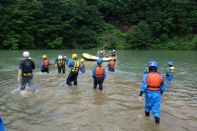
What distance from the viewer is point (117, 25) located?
226 feet

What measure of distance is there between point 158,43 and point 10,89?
50.2 metres

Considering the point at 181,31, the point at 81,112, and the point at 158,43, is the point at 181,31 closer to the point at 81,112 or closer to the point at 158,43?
the point at 158,43

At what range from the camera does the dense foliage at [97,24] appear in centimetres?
5397

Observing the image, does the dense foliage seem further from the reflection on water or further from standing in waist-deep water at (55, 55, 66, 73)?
the reflection on water

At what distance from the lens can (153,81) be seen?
30.0 feet

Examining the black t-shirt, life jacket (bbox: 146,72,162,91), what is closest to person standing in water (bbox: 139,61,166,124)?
life jacket (bbox: 146,72,162,91)

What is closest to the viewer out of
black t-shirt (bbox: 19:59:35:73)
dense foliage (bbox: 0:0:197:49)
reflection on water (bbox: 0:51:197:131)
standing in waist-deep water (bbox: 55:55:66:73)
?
reflection on water (bbox: 0:51:197:131)

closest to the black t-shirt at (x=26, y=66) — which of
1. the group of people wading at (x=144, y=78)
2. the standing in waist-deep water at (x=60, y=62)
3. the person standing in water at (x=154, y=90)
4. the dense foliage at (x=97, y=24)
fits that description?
the group of people wading at (x=144, y=78)

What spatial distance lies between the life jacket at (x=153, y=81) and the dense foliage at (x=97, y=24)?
146ft

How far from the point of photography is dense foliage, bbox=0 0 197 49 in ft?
177

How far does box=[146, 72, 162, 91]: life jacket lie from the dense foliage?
44376mm

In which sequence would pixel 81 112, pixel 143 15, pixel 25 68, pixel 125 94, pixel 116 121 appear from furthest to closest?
pixel 143 15, pixel 125 94, pixel 25 68, pixel 81 112, pixel 116 121

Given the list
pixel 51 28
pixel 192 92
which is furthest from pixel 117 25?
pixel 192 92

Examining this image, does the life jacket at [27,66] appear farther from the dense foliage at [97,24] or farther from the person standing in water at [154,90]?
the dense foliage at [97,24]
